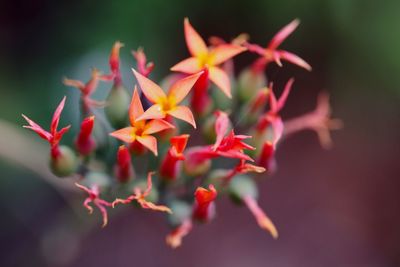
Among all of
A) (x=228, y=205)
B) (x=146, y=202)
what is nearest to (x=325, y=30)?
(x=228, y=205)

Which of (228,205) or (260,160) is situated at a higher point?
(260,160)

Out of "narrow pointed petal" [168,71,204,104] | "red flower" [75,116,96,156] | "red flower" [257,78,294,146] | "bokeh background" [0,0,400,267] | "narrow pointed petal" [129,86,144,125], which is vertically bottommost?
"bokeh background" [0,0,400,267]

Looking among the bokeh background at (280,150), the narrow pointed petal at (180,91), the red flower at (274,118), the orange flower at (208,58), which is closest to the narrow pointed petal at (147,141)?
the narrow pointed petal at (180,91)

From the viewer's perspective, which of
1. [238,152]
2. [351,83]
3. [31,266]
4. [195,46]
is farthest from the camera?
[351,83]

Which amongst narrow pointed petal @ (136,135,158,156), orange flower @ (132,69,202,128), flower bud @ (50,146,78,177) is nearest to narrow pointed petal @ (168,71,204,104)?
orange flower @ (132,69,202,128)

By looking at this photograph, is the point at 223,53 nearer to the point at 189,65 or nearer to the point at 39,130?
the point at 189,65

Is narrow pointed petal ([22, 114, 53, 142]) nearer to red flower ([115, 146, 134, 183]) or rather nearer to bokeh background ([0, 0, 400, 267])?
red flower ([115, 146, 134, 183])

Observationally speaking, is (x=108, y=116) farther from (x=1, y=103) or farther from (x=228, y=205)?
(x=228, y=205)

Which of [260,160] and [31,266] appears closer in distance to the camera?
[260,160]
